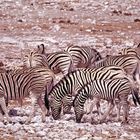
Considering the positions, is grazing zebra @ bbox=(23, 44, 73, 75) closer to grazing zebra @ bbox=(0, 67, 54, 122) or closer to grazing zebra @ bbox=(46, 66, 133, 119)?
grazing zebra @ bbox=(46, 66, 133, 119)

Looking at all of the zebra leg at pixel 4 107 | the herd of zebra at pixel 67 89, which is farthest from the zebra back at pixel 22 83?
the zebra leg at pixel 4 107

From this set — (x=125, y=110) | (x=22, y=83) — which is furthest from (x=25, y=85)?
(x=125, y=110)

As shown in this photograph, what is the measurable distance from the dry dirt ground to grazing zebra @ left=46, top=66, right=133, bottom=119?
33 cm

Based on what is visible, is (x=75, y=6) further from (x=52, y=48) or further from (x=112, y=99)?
(x=112, y=99)

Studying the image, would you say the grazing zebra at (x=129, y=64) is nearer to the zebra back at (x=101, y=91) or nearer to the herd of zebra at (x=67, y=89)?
the herd of zebra at (x=67, y=89)

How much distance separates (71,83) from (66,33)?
57.2ft

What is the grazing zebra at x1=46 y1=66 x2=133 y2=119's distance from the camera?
13008 millimetres

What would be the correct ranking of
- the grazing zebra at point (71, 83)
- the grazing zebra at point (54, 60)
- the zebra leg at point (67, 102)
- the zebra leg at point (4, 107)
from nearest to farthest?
1. the zebra leg at point (4, 107)
2. the grazing zebra at point (71, 83)
3. the zebra leg at point (67, 102)
4. the grazing zebra at point (54, 60)

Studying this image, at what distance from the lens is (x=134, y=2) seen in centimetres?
4484

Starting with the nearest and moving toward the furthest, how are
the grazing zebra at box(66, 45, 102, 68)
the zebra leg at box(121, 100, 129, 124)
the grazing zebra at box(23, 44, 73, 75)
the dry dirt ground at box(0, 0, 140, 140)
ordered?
1. the dry dirt ground at box(0, 0, 140, 140)
2. the zebra leg at box(121, 100, 129, 124)
3. the grazing zebra at box(23, 44, 73, 75)
4. the grazing zebra at box(66, 45, 102, 68)

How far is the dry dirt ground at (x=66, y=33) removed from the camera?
1120 cm

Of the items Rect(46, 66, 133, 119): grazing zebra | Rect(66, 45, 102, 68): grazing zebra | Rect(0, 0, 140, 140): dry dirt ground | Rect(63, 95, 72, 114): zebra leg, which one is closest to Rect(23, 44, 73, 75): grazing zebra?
Rect(66, 45, 102, 68): grazing zebra

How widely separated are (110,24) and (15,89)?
22944mm

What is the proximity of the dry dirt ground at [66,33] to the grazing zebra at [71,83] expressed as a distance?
329mm
